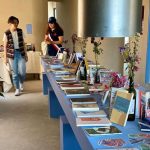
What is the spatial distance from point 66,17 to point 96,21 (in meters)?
6.63

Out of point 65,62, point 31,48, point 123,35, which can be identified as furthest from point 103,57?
point 123,35

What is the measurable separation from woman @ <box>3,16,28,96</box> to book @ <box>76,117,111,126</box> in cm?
352

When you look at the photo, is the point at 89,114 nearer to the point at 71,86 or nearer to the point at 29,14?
the point at 71,86

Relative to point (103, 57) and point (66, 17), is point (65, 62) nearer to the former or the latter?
point (103, 57)

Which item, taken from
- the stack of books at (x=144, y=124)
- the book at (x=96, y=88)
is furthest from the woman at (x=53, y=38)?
the stack of books at (x=144, y=124)

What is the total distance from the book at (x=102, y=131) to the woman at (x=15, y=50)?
3682mm

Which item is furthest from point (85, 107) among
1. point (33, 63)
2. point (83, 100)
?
point (33, 63)

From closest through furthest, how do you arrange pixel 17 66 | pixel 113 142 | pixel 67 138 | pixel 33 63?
pixel 113 142
pixel 67 138
pixel 17 66
pixel 33 63

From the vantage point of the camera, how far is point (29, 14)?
725 centimetres

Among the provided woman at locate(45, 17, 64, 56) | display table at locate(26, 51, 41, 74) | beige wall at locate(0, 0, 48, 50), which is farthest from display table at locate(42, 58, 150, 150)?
beige wall at locate(0, 0, 48, 50)

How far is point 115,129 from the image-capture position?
1591 millimetres

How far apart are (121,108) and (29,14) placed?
5999 millimetres

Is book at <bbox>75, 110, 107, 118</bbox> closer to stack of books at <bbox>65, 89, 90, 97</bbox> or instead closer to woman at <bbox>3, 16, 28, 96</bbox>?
stack of books at <bbox>65, 89, 90, 97</bbox>

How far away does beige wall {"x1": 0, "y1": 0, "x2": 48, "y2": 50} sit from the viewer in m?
7.15
